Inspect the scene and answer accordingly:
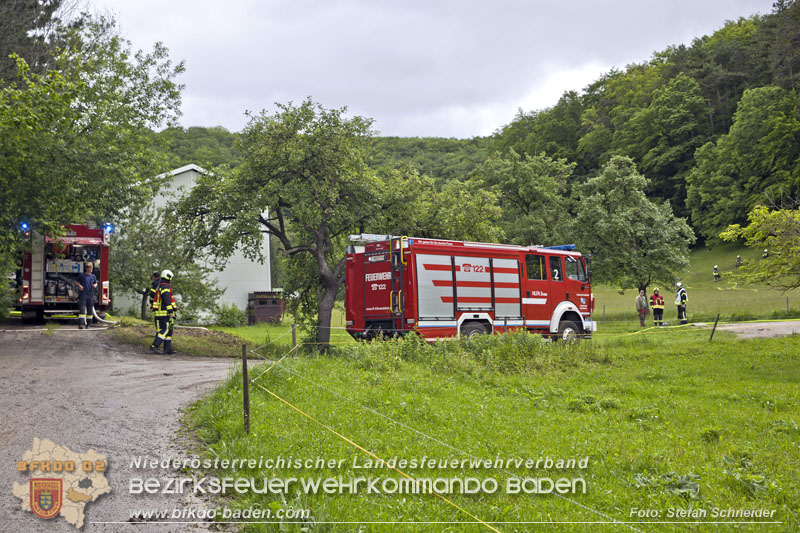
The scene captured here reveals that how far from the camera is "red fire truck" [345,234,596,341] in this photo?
15.7 metres

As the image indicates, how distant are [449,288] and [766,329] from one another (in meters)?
12.2

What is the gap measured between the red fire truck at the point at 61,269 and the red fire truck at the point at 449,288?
990cm

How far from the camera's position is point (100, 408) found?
852 cm

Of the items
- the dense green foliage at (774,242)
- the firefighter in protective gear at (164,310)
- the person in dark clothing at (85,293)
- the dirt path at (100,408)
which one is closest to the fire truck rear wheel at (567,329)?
the dense green foliage at (774,242)

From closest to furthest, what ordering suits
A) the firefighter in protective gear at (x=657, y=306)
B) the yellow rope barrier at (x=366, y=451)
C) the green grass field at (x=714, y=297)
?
1. the yellow rope barrier at (x=366, y=451)
2. the firefighter in protective gear at (x=657, y=306)
3. the green grass field at (x=714, y=297)

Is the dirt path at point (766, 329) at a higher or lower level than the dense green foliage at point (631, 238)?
lower

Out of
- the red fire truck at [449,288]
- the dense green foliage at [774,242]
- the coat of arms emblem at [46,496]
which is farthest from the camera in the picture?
the red fire truck at [449,288]

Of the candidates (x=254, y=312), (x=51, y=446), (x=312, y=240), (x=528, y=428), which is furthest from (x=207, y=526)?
(x=254, y=312)

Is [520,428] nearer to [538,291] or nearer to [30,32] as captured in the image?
[538,291]

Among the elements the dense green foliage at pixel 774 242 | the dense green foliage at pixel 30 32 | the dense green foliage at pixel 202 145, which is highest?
the dense green foliage at pixel 202 145

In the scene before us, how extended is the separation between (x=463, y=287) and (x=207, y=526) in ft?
40.1

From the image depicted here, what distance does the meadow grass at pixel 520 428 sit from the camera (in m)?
5.34

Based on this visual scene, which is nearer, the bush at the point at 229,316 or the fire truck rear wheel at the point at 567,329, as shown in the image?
the fire truck rear wheel at the point at 567,329

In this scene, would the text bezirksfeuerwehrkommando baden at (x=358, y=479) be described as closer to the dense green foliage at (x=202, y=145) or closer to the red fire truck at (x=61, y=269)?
the red fire truck at (x=61, y=269)
